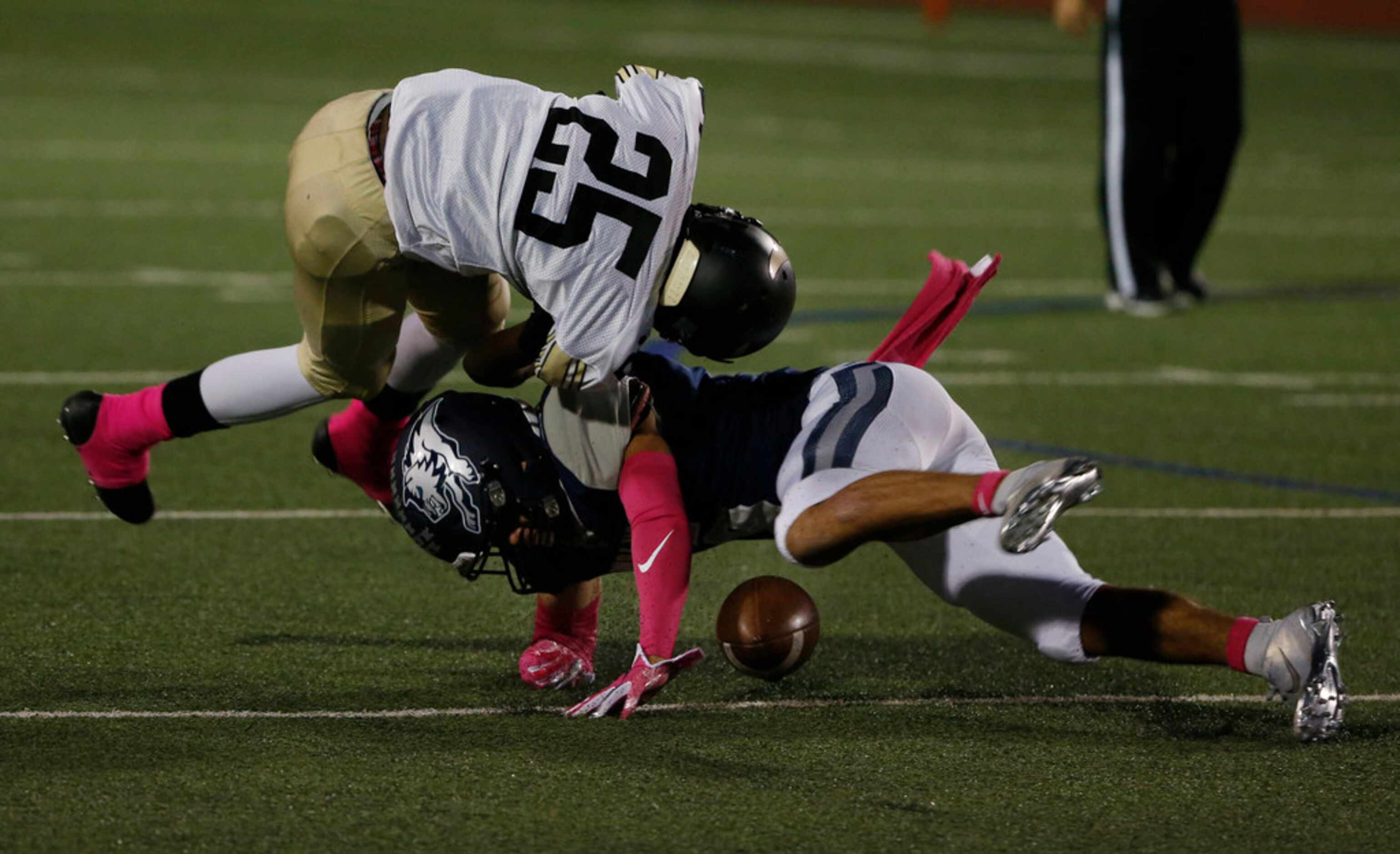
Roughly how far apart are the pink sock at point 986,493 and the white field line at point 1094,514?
222cm

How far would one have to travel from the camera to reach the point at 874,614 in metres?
4.84

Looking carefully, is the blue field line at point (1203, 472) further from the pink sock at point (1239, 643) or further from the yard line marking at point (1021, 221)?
the yard line marking at point (1021, 221)

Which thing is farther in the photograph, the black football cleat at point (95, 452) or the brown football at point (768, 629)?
the black football cleat at point (95, 452)

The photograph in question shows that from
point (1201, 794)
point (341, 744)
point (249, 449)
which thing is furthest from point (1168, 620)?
point (249, 449)

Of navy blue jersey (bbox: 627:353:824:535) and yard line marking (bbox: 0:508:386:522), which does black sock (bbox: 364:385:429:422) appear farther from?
yard line marking (bbox: 0:508:386:522)

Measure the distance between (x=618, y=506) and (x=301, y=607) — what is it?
3.32 ft

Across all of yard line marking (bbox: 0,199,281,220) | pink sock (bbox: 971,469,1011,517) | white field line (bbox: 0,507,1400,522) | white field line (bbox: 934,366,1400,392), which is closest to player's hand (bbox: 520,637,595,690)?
pink sock (bbox: 971,469,1011,517)

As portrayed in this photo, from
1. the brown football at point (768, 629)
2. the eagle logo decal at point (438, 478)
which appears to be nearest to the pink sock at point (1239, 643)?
the brown football at point (768, 629)

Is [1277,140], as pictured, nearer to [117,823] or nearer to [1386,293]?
[1386,293]

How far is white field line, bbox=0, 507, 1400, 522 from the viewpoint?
554 cm

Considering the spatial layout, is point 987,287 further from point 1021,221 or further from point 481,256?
point 481,256

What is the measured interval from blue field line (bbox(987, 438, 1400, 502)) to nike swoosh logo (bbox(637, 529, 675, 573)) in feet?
8.74

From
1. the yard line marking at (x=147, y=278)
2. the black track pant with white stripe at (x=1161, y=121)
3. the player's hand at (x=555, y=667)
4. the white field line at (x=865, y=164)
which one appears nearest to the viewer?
the player's hand at (x=555, y=667)

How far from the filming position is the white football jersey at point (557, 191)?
4.02m
